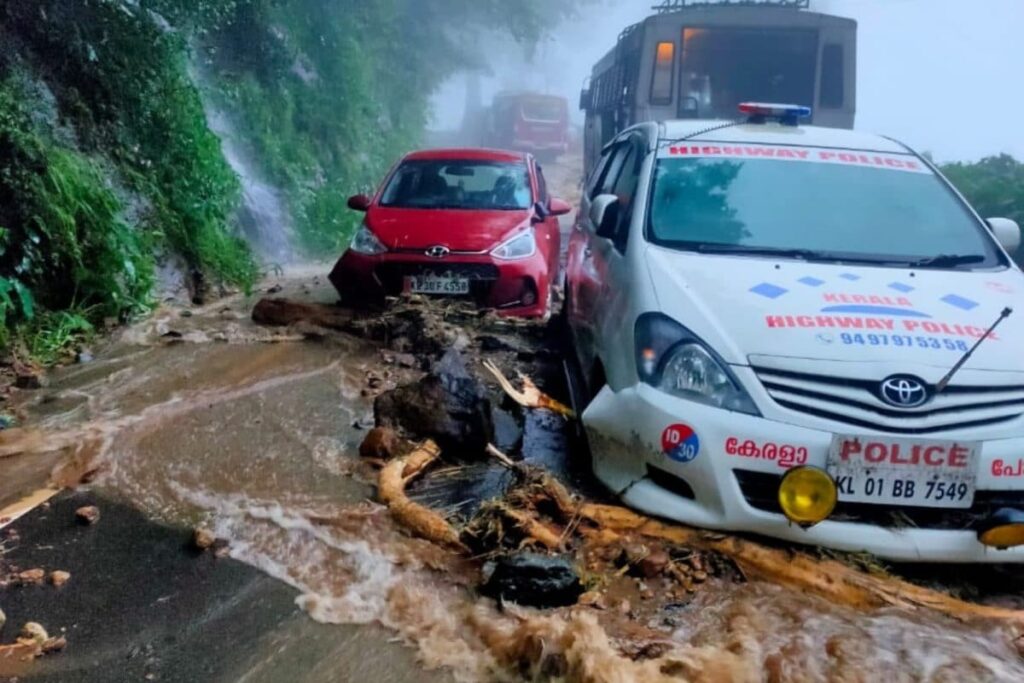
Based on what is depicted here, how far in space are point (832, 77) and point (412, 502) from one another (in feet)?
34.2

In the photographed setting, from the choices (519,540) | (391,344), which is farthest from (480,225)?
(519,540)

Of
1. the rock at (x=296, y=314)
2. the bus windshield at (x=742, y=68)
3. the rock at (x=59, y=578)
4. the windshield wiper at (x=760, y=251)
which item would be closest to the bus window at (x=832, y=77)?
Result: the bus windshield at (x=742, y=68)

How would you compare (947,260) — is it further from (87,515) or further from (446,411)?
(87,515)

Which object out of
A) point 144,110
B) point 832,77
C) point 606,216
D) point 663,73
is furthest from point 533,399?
point 832,77

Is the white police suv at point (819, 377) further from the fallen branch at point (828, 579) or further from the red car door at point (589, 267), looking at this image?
the red car door at point (589, 267)

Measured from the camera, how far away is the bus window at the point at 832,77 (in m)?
12.0

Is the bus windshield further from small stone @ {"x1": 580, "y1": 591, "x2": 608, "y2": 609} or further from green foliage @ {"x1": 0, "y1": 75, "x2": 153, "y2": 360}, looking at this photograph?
small stone @ {"x1": 580, "y1": 591, "x2": 608, "y2": 609}

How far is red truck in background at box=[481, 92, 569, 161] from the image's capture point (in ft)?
98.3

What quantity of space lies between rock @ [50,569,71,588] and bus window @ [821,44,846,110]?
11.3 meters

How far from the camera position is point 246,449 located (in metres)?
4.73

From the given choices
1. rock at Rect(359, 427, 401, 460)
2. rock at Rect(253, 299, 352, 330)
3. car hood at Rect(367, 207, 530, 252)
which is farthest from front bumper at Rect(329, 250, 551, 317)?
rock at Rect(359, 427, 401, 460)

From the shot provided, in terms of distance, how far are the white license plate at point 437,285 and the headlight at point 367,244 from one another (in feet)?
1.24

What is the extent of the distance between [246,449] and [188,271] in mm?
5019

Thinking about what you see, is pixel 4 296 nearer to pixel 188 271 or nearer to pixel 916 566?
pixel 188 271
